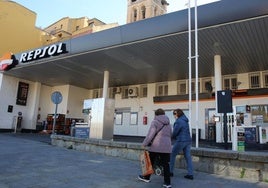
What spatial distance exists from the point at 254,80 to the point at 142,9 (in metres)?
46.4

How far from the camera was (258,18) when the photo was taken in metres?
8.41

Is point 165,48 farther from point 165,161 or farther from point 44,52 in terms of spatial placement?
point 165,161

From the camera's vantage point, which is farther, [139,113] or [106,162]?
[139,113]

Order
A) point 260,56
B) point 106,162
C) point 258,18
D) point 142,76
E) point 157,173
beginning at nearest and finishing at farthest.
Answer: point 157,173 → point 106,162 → point 258,18 → point 260,56 → point 142,76

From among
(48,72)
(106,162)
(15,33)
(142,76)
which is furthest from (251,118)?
(15,33)

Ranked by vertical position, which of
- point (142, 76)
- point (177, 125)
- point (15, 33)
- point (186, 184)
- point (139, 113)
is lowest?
point (186, 184)

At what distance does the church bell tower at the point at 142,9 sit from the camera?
5556 cm

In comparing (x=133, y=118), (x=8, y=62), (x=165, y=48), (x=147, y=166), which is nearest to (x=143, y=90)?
(x=133, y=118)

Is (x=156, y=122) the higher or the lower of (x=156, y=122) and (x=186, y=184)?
the higher

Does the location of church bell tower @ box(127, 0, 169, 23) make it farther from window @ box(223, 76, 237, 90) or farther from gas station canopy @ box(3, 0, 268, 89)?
window @ box(223, 76, 237, 90)

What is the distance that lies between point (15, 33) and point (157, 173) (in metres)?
20.0

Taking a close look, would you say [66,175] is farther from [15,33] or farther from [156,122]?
[15,33]

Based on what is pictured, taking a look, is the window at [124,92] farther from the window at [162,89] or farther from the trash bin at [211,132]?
the trash bin at [211,132]

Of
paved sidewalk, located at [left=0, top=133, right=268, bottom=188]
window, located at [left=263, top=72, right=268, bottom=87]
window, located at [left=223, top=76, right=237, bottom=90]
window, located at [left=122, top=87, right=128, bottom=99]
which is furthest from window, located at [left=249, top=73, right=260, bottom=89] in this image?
paved sidewalk, located at [left=0, top=133, right=268, bottom=188]
